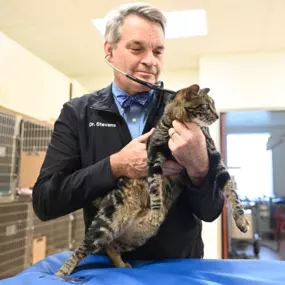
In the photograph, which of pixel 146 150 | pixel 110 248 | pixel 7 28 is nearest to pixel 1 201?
pixel 110 248

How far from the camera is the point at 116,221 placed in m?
1.07

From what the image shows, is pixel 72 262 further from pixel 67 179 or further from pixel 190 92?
pixel 190 92

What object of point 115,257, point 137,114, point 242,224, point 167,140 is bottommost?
point 115,257

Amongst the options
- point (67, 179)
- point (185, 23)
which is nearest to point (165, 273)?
point (67, 179)

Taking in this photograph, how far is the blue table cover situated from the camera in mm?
813

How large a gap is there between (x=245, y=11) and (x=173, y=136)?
8.05 ft

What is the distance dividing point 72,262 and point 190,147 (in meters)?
0.48

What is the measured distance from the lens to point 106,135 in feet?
3.71

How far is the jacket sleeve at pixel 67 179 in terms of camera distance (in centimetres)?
99

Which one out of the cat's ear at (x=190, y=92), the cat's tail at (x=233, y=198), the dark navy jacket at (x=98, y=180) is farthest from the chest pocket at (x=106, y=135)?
the cat's tail at (x=233, y=198)

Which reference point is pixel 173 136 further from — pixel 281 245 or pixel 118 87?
pixel 281 245

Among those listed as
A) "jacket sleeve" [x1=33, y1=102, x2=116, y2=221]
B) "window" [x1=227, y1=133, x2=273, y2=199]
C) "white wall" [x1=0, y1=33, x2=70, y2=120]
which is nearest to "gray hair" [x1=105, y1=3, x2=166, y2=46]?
"jacket sleeve" [x1=33, y1=102, x2=116, y2=221]

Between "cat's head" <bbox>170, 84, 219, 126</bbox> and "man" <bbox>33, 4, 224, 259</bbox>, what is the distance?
0.08m

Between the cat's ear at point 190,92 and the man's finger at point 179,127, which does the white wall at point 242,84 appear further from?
the man's finger at point 179,127
